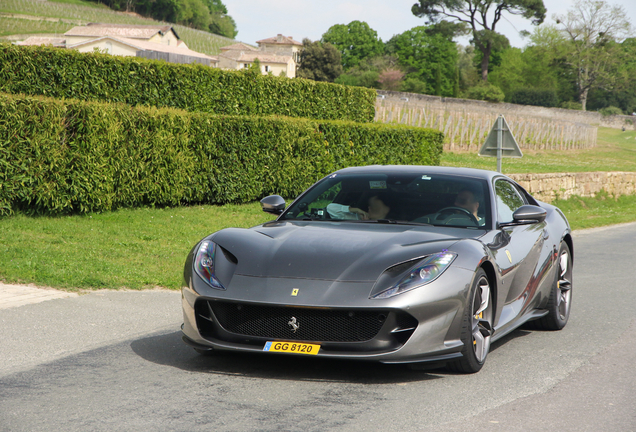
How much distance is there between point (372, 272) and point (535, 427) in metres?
1.27

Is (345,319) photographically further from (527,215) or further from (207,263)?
(527,215)

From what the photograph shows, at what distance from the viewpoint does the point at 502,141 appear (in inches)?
655

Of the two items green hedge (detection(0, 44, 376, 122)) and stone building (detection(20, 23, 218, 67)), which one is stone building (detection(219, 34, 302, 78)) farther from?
green hedge (detection(0, 44, 376, 122))

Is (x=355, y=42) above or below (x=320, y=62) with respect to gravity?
above

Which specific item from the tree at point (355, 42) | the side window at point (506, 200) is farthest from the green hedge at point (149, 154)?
the tree at point (355, 42)

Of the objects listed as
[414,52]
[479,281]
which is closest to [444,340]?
[479,281]

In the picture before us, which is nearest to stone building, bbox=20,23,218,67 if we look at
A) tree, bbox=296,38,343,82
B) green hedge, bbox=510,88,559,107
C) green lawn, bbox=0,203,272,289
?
tree, bbox=296,38,343,82

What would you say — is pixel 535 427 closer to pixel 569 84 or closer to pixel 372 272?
pixel 372 272

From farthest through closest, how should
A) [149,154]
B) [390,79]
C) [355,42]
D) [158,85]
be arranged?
[355,42]
[390,79]
[158,85]
[149,154]

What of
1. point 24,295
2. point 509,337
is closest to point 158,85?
point 24,295

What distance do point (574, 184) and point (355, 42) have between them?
113 metres

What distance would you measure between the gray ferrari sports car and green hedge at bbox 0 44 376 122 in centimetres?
931

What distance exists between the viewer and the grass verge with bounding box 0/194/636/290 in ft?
26.9

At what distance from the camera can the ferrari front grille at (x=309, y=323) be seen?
4379 mm
